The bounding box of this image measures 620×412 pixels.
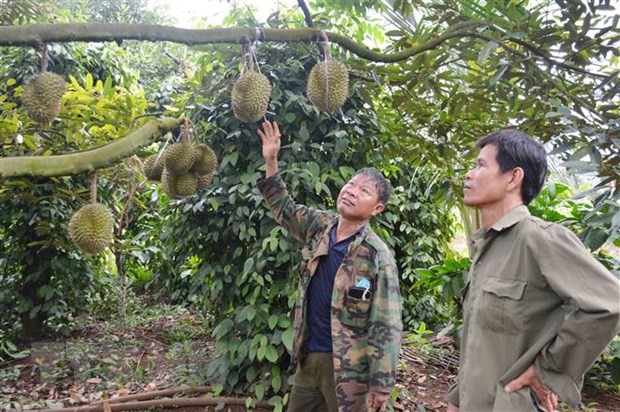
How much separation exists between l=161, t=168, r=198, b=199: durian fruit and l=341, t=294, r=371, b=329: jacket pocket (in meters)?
0.69

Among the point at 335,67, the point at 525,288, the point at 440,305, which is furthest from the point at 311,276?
the point at 440,305

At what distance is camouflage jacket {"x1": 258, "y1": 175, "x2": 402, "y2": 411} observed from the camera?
177 cm

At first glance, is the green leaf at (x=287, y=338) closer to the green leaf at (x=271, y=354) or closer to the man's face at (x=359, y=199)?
the green leaf at (x=271, y=354)

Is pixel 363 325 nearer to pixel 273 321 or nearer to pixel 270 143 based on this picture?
pixel 270 143

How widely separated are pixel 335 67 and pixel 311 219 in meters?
0.65

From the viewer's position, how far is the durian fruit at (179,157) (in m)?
1.62

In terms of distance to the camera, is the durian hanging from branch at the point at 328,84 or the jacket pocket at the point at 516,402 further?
the durian hanging from branch at the point at 328,84

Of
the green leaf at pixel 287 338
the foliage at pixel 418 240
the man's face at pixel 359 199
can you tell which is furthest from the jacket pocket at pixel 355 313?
the foliage at pixel 418 240

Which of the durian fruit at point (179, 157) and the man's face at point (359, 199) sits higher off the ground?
the durian fruit at point (179, 157)

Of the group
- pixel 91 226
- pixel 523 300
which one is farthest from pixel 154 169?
pixel 523 300

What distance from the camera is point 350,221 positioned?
1960 millimetres

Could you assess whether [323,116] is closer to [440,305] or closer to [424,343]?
[424,343]

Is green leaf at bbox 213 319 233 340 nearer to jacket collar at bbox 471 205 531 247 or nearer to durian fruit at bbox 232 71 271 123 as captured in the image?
durian fruit at bbox 232 71 271 123

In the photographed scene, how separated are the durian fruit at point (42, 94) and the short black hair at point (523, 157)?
4.16 feet
